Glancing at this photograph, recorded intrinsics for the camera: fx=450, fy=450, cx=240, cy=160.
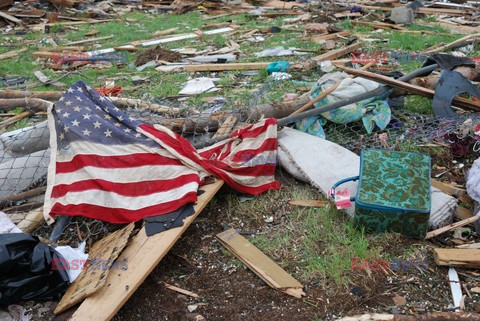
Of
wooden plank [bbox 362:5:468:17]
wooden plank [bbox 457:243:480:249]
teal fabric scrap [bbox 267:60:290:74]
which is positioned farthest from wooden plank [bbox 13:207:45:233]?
wooden plank [bbox 362:5:468:17]

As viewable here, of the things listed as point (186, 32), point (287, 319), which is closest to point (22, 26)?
point (186, 32)

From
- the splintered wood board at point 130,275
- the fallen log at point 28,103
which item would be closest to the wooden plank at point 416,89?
the splintered wood board at point 130,275

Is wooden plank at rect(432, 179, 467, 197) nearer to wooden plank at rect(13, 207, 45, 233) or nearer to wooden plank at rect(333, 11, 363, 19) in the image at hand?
wooden plank at rect(13, 207, 45, 233)

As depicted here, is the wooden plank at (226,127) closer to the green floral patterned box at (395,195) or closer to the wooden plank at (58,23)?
the green floral patterned box at (395,195)

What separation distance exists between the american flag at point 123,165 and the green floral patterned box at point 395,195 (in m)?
0.97

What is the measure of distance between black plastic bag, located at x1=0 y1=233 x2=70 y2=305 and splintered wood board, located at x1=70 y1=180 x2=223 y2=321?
1.03 ft

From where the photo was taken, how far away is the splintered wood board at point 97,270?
289 cm

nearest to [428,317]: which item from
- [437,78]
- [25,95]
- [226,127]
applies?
[226,127]

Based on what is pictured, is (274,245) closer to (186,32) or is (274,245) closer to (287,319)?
(287,319)

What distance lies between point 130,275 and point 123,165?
108 cm

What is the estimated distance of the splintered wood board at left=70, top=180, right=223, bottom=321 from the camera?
2.79 meters

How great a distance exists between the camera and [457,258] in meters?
3.10

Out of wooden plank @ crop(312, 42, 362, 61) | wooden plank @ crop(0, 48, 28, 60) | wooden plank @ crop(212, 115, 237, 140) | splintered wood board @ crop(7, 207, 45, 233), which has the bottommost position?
wooden plank @ crop(0, 48, 28, 60)

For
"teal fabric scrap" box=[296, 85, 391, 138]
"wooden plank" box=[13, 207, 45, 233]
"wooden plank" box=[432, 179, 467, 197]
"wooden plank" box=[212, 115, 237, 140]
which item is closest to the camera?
"wooden plank" box=[13, 207, 45, 233]
